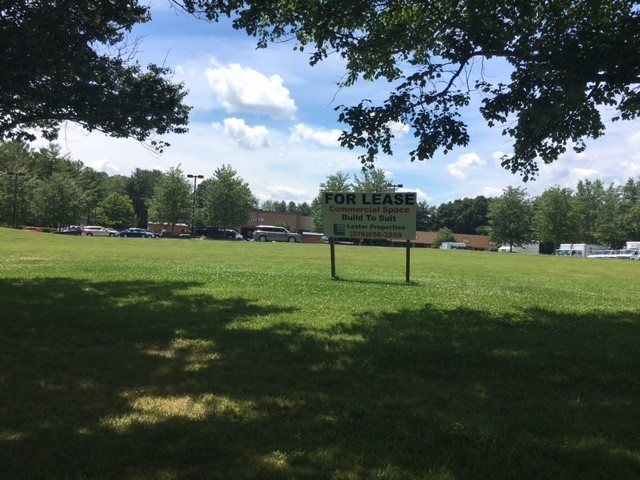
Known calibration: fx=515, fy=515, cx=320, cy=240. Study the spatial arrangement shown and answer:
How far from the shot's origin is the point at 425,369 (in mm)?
5812

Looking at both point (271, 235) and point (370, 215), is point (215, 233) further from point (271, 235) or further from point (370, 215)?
point (370, 215)

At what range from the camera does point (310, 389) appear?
16.4ft

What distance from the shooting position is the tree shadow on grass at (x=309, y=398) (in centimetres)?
352

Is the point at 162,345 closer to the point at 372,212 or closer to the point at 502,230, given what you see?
the point at 372,212

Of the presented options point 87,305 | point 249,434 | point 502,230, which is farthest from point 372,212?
point 502,230

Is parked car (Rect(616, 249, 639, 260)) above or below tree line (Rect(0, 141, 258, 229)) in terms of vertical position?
below

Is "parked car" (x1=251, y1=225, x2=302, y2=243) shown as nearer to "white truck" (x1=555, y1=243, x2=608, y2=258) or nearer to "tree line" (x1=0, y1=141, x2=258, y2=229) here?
"tree line" (x1=0, y1=141, x2=258, y2=229)

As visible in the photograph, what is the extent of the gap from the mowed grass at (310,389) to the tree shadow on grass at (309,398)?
19mm

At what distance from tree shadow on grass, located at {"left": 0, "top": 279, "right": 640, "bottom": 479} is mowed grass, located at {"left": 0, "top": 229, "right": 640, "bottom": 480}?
A: 19 mm

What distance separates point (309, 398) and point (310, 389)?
254mm

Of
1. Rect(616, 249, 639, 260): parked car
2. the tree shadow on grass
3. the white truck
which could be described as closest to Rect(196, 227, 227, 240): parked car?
the white truck

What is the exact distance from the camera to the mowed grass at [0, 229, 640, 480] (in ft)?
11.6

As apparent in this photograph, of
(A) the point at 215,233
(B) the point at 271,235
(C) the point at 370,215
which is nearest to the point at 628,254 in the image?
(B) the point at 271,235

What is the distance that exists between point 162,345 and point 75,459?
316 centimetres
